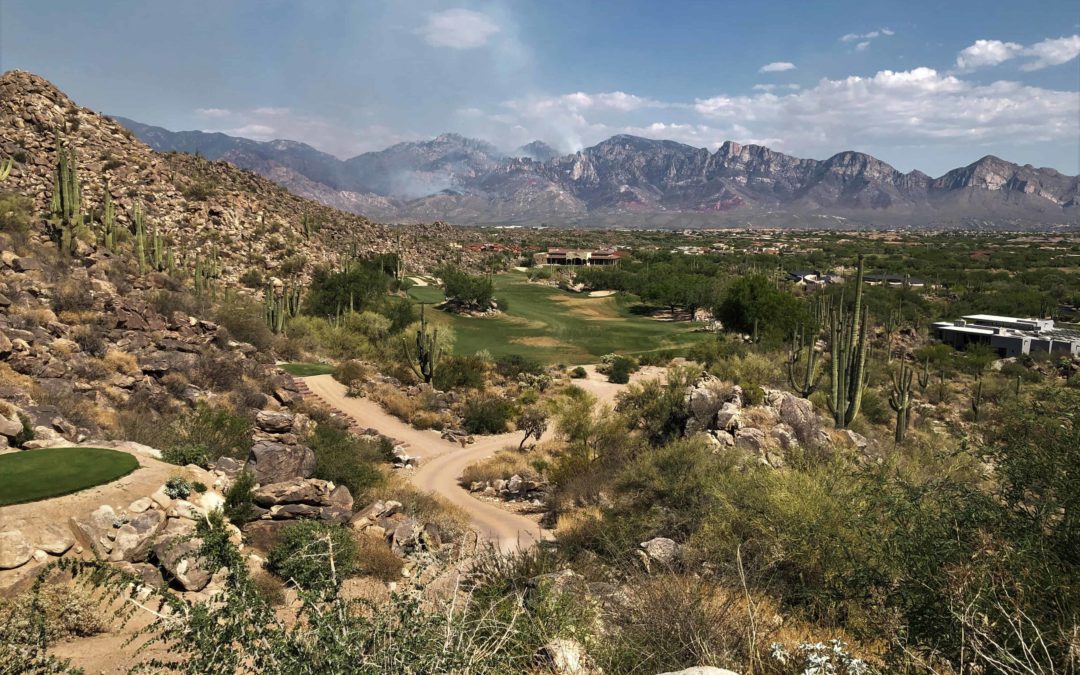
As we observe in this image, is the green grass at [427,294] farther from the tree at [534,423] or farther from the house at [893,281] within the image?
the house at [893,281]

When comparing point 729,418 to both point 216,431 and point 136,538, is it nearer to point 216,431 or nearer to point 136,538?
point 136,538

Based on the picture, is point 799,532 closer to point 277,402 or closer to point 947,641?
point 947,641

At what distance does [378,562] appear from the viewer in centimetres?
1180

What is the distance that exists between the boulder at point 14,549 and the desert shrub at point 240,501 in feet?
11.2

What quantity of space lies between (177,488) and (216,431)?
6.25 m

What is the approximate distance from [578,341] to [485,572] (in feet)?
149

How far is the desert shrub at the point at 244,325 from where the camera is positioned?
29.9 meters

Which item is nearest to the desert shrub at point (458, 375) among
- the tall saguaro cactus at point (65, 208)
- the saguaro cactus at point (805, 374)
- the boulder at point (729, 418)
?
the saguaro cactus at point (805, 374)

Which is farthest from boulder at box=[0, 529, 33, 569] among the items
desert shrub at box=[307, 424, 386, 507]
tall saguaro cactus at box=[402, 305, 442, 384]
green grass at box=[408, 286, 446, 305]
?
green grass at box=[408, 286, 446, 305]

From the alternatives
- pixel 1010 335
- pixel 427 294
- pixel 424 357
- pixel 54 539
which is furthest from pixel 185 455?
pixel 1010 335

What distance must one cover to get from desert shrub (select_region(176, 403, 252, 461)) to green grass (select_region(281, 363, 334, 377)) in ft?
36.2

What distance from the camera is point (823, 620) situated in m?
8.48

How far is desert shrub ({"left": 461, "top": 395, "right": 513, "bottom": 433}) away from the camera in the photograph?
91.3 feet

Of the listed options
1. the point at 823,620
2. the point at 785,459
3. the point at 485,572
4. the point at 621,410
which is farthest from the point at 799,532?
the point at 621,410
